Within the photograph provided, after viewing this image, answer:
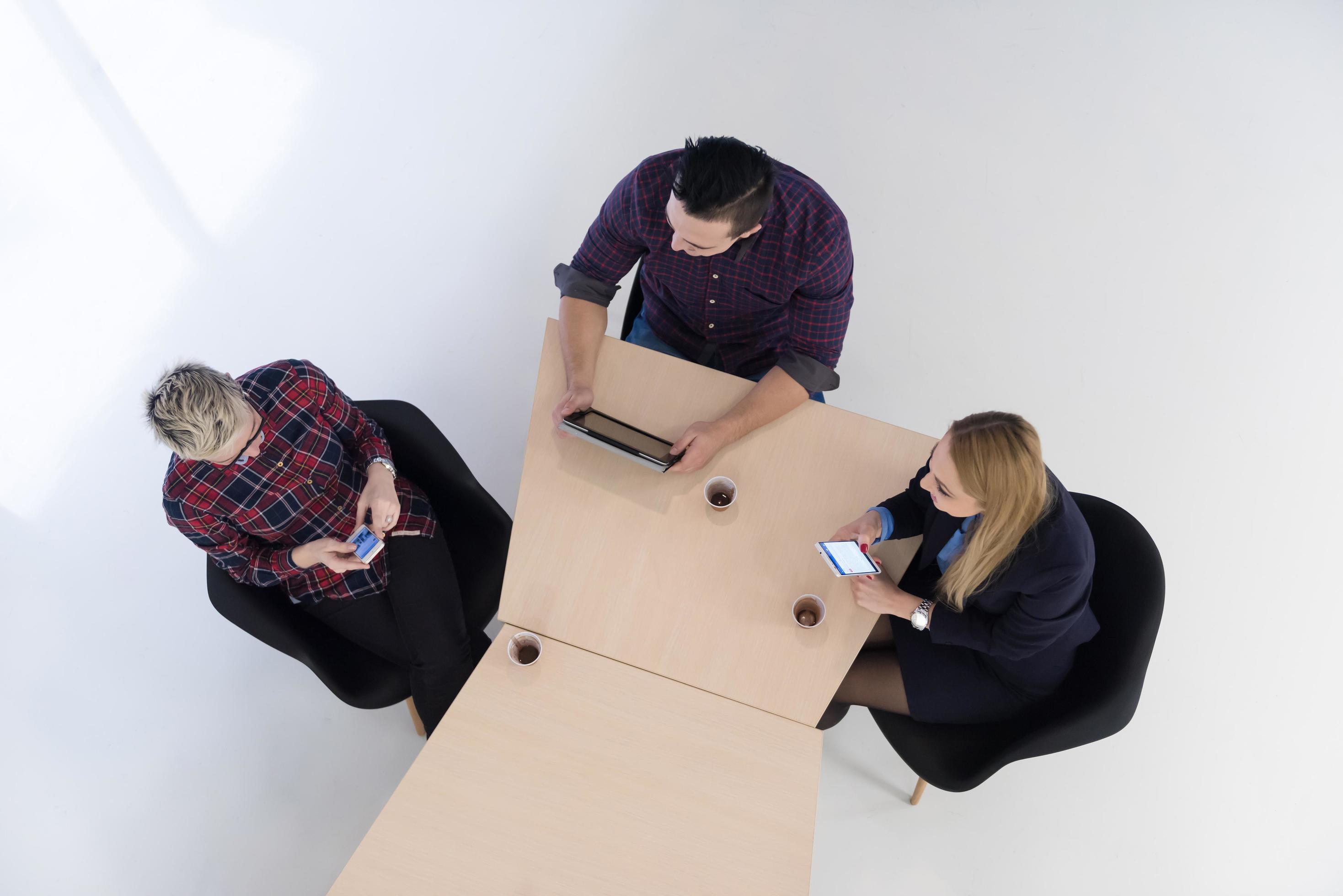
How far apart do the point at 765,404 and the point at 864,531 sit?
0.40m

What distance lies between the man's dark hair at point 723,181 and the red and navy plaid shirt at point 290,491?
1.03 metres

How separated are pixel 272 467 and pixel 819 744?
4.81ft

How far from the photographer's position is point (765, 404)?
198 cm

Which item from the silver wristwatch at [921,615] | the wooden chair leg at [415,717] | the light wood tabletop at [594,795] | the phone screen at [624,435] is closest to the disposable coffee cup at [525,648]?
the light wood tabletop at [594,795]

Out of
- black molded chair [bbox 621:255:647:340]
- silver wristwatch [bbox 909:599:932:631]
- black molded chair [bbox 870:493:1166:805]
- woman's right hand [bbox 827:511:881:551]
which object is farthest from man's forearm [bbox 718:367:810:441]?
black molded chair [bbox 870:493:1166:805]

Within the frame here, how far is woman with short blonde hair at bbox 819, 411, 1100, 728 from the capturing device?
159 centimetres

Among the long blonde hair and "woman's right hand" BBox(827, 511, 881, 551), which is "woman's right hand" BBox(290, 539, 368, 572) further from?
the long blonde hair

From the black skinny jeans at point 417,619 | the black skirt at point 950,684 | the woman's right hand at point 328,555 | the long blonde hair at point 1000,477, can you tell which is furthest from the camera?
the black skinny jeans at point 417,619

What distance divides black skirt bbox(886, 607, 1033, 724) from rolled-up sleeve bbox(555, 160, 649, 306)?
4.13 feet

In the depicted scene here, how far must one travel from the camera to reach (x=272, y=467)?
6.25 ft

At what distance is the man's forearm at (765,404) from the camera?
1968 millimetres

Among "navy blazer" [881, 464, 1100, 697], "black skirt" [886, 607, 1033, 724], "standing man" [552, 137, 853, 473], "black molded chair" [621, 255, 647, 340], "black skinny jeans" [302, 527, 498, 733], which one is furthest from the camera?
"black molded chair" [621, 255, 647, 340]

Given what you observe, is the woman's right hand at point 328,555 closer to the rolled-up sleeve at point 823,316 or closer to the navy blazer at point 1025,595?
the rolled-up sleeve at point 823,316

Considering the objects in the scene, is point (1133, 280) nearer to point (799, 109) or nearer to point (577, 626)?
point (799, 109)
